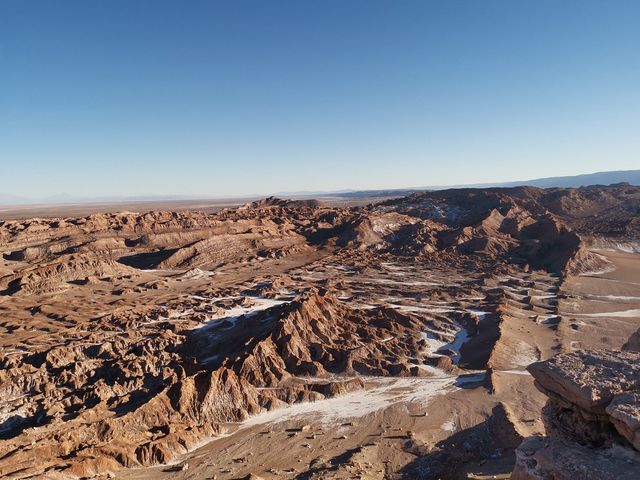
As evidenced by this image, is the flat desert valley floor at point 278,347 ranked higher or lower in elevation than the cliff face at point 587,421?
lower

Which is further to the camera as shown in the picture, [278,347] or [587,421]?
[278,347]

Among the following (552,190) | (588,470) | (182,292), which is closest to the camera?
(588,470)

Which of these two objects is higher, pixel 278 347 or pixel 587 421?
pixel 587 421

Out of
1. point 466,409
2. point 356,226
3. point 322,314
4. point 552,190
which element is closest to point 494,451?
point 466,409

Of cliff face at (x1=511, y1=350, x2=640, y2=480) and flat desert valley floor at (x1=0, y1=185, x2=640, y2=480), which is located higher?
cliff face at (x1=511, y1=350, x2=640, y2=480)

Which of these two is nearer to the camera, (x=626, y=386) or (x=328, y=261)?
(x=626, y=386)

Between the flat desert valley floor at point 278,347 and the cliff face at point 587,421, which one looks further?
the flat desert valley floor at point 278,347

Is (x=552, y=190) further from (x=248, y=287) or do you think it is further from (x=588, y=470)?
(x=588, y=470)

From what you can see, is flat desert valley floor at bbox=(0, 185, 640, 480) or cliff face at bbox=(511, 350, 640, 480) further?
flat desert valley floor at bbox=(0, 185, 640, 480)
